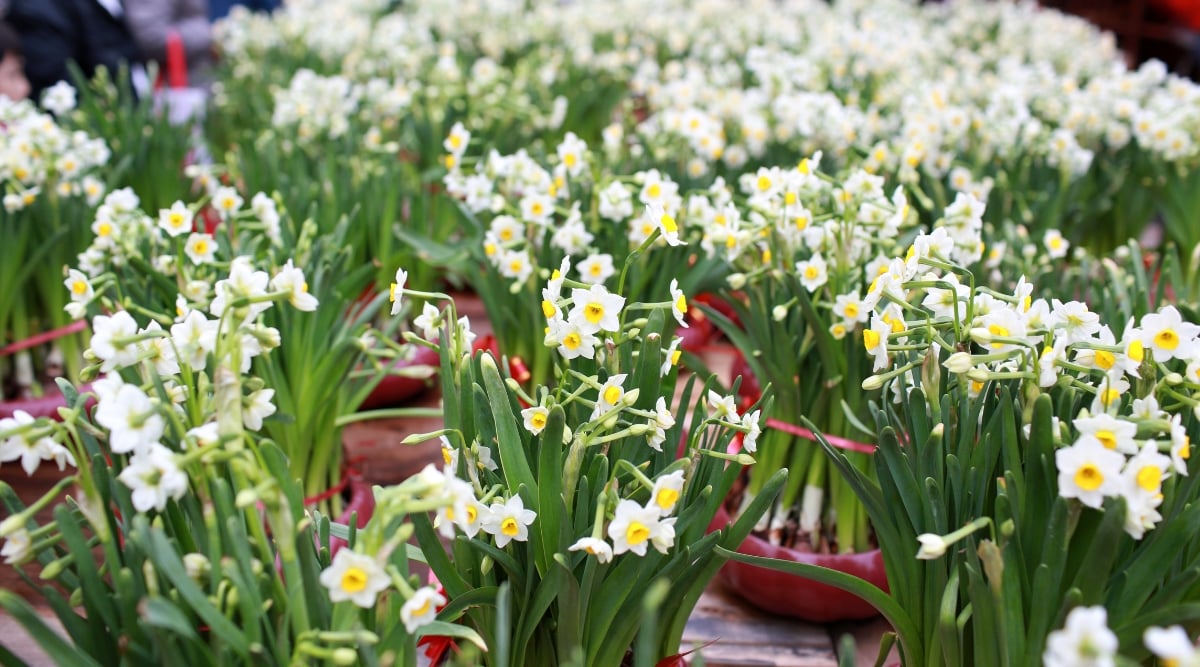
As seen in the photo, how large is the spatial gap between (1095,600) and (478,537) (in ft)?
2.10

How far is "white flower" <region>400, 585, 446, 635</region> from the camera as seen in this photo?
86 centimetres

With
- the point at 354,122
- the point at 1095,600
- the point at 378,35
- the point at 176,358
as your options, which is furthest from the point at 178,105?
the point at 1095,600

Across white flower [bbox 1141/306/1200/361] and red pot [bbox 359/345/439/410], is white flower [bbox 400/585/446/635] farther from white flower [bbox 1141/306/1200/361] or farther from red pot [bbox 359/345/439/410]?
red pot [bbox 359/345/439/410]

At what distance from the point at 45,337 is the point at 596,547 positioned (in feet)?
5.02

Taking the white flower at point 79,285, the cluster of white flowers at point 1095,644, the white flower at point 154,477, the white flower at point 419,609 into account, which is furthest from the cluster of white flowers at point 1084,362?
the white flower at point 79,285

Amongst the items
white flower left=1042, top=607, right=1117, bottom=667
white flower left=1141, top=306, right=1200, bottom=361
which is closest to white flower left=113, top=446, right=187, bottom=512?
white flower left=1042, top=607, right=1117, bottom=667

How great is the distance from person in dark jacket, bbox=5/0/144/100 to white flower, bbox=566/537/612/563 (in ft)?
10.6

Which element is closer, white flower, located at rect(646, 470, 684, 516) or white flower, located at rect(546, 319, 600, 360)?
white flower, located at rect(646, 470, 684, 516)

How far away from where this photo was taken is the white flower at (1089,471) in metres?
0.90

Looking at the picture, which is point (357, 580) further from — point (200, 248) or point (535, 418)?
point (200, 248)

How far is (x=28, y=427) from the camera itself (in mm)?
896

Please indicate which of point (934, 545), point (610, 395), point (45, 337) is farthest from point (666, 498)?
point (45, 337)

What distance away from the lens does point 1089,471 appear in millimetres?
914

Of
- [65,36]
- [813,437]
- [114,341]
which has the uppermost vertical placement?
[65,36]
